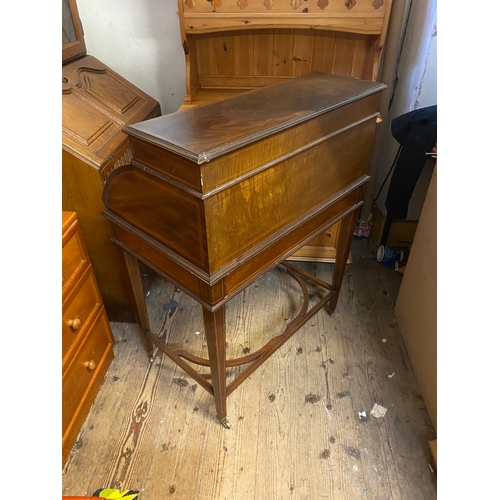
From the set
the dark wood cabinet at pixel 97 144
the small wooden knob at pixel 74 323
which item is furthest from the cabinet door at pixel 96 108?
the small wooden knob at pixel 74 323

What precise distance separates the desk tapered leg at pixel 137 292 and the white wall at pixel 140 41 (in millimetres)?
1199

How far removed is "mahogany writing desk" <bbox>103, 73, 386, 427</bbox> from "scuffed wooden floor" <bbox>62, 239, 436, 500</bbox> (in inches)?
7.6

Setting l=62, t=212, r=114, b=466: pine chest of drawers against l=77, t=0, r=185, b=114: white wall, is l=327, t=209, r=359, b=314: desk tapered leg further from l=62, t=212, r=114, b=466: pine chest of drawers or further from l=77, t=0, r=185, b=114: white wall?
l=77, t=0, r=185, b=114: white wall

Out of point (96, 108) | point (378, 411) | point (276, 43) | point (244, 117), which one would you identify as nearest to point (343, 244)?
point (378, 411)

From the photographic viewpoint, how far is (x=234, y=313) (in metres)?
1.92

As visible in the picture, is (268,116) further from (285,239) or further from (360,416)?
(360,416)

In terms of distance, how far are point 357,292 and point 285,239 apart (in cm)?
101

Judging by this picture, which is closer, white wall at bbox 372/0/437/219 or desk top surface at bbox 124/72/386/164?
desk top surface at bbox 124/72/386/164

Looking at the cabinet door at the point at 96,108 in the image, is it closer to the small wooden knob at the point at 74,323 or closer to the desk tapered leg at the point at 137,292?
the desk tapered leg at the point at 137,292

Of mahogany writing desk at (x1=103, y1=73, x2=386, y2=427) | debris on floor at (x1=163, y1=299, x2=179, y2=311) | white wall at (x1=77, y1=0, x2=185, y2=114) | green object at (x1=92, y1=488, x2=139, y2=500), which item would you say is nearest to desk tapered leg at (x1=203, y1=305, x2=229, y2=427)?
mahogany writing desk at (x1=103, y1=73, x2=386, y2=427)

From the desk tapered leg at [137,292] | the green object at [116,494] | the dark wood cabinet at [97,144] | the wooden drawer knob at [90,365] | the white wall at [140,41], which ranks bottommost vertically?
the green object at [116,494]

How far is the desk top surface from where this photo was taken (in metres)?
0.85

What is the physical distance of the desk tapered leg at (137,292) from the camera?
137 cm

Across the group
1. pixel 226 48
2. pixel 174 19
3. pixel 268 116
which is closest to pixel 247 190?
pixel 268 116
